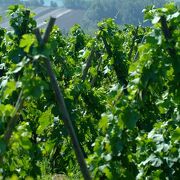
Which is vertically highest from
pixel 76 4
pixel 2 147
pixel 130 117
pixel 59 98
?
pixel 59 98

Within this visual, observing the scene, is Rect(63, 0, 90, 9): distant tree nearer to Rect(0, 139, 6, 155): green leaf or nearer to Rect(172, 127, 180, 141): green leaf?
Rect(172, 127, 180, 141): green leaf

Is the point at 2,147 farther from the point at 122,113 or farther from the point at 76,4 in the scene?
the point at 76,4

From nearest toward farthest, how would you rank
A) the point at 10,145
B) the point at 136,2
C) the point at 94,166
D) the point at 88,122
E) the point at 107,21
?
the point at 10,145, the point at 94,166, the point at 88,122, the point at 107,21, the point at 136,2

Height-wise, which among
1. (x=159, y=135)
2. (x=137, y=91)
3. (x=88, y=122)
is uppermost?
(x=137, y=91)

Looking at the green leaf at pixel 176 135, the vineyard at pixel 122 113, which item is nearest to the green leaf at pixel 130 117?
the vineyard at pixel 122 113

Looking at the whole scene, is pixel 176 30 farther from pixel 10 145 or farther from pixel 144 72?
pixel 10 145

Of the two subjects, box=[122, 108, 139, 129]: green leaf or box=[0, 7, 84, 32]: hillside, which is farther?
box=[0, 7, 84, 32]: hillside

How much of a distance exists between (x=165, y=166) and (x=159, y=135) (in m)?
0.28

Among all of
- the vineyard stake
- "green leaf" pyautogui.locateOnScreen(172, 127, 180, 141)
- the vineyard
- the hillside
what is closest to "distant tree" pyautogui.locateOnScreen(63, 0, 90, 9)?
the hillside

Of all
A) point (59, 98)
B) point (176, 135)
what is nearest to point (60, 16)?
point (176, 135)

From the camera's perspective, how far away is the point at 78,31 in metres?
11.5

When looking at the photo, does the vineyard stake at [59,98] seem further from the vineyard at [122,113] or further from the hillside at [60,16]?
the hillside at [60,16]

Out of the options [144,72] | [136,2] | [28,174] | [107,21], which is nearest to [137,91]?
[144,72]

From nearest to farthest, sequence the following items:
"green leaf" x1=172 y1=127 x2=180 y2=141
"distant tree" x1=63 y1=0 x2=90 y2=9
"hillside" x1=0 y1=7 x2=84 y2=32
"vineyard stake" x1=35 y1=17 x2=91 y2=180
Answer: "vineyard stake" x1=35 y1=17 x2=91 y2=180
"green leaf" x1=172 y1=127 x2=180 y2=141
"hillside" x1=0 y1=7 x2=84 y2=32
"distant tree" x1=63 y1=0 x2=90 y2=9
